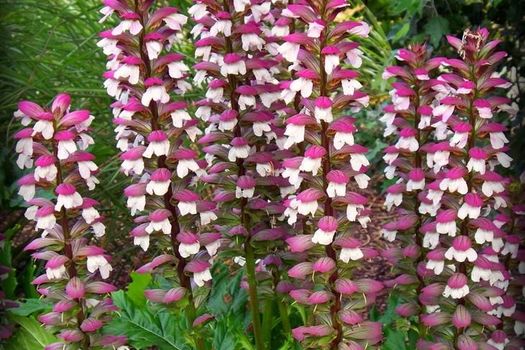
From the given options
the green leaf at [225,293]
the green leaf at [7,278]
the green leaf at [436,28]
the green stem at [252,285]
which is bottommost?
the green leaf at [7,278]

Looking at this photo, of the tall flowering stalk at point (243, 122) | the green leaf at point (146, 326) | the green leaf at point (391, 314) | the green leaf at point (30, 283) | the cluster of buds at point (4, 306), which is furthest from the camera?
the green leaf at point (30, 283)

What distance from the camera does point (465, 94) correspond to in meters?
2.11

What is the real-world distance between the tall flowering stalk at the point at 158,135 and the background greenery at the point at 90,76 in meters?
0.46

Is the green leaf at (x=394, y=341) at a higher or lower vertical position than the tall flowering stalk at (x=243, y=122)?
lower

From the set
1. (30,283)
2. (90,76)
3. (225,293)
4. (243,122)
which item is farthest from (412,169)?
(90,76)

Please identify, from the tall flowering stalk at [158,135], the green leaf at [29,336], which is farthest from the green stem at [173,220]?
the green leaf at [29,336]

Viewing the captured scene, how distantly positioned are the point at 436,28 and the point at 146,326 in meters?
1.67

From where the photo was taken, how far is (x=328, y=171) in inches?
79.7

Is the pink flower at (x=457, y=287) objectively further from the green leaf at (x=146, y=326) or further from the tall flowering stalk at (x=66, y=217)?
the tall flowering stalk at (x=66, y=217)

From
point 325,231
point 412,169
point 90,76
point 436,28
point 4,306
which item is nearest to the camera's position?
point 325,231

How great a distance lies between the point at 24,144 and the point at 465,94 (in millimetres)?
1183

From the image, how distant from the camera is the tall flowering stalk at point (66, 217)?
213cm

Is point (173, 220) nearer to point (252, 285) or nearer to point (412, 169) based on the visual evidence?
point (252, 285)

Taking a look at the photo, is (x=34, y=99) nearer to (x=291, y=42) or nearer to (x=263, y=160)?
(x=263, y=160)
